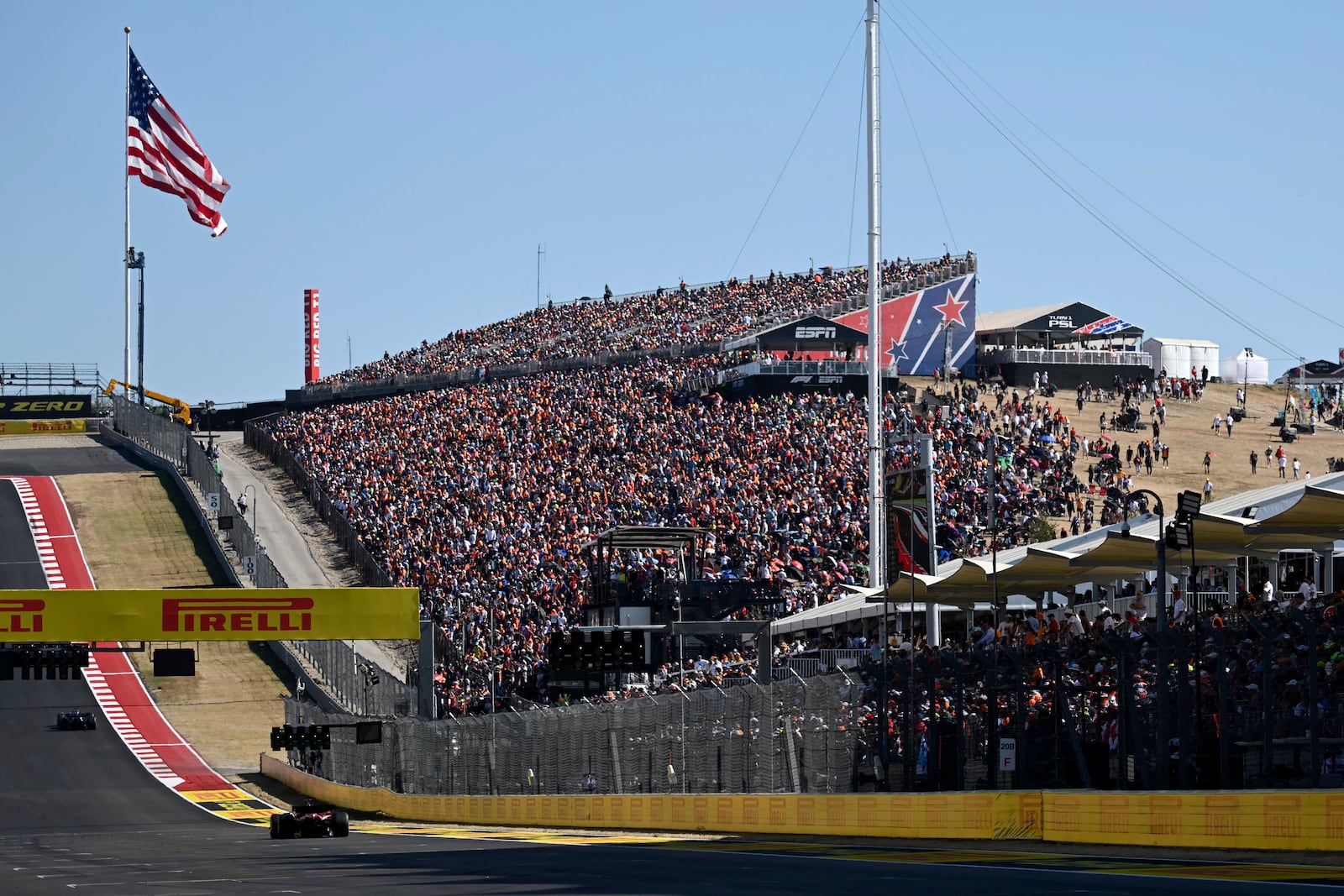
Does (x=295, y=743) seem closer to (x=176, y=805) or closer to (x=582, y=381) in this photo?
(x=176, y=805)

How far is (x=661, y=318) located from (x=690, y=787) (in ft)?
211

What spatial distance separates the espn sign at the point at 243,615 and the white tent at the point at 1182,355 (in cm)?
5612

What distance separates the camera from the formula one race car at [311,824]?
31.3 meters

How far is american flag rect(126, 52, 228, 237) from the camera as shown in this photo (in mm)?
64688

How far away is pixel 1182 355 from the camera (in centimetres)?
9031

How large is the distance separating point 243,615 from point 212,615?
0.69 meters

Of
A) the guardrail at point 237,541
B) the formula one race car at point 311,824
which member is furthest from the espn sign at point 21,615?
the formula one race car at point 311,824

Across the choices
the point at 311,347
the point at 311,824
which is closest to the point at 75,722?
the point at 311,824

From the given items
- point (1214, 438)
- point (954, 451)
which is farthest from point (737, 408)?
point (1214, 438)

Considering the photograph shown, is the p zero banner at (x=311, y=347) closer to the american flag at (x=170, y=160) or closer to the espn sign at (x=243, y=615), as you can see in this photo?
the american flag at (x=170, y=160)

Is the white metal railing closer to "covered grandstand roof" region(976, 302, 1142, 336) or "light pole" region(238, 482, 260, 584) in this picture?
"covered grandstand roof" region(976, 302, 1142, 336)

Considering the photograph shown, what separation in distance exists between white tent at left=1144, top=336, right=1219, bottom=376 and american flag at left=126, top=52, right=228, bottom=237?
45.4 meters

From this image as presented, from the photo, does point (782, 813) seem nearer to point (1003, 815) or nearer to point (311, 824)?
point (1003, 815)

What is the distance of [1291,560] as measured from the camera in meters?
34.0
